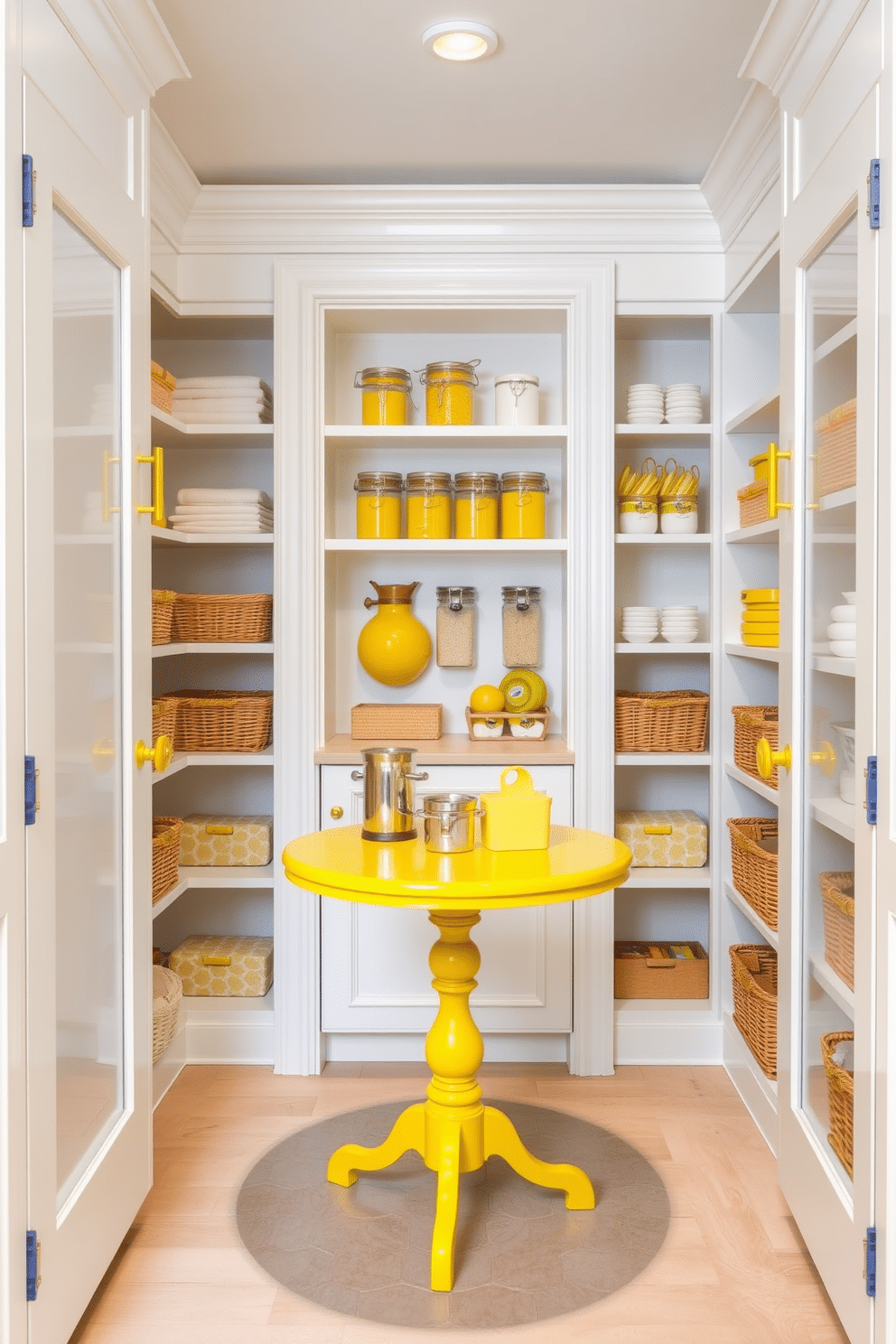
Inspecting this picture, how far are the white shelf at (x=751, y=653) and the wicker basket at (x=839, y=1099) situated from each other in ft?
3.25

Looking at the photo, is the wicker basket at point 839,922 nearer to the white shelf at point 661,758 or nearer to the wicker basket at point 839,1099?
the wicker basket at point 839,1099

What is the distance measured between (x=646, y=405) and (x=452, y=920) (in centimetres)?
179

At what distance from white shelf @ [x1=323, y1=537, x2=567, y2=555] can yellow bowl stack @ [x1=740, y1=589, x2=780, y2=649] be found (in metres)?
0.57

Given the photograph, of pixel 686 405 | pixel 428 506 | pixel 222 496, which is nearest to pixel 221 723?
pixel 222 496

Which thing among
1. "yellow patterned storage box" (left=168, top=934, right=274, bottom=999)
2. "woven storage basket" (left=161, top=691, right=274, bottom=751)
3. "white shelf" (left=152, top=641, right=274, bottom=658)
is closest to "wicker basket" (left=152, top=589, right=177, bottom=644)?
Answer: "white shelf" (left=152, top=641, right=274, bottom=658)

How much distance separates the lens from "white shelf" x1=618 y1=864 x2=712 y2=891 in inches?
132

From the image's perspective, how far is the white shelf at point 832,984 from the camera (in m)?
1.88

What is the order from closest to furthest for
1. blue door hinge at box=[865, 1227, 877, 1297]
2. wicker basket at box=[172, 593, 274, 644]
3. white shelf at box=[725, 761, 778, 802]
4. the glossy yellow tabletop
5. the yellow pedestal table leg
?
blue door hinge at box=[865, 1227, 877, 1297] < the glossy yellow tabletop < the yellow pedestal table leg < white shelf at box=[725, 761, 778, 802] < wicker basket at box=[172, 593, 274, 644]

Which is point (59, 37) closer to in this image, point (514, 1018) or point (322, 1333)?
point (322, 1333)

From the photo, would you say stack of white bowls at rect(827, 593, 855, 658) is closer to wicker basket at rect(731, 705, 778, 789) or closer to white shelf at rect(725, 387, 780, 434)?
wicker basket at rect(731, 705, 778, 789)

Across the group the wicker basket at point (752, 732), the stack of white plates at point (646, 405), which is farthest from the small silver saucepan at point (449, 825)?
the stack of white plates at point (646, 405)

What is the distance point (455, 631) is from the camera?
11.9 feet

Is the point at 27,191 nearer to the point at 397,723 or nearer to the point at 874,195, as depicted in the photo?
the point at 874,195

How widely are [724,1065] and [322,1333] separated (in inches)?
66.8
